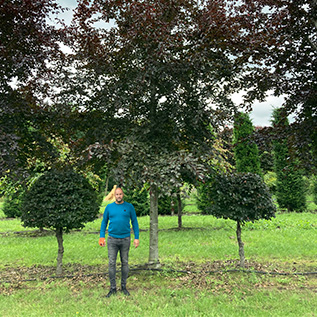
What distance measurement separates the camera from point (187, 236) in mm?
9352

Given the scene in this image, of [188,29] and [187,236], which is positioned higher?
[188,29]

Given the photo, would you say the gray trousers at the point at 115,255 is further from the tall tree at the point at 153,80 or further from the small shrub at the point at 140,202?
the small shrub at the point at 140,202

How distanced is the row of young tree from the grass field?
1.12 meters

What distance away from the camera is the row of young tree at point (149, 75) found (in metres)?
4.91

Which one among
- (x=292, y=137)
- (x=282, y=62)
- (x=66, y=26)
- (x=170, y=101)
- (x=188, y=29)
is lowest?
(x=292, y=137)

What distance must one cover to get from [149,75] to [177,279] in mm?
3648

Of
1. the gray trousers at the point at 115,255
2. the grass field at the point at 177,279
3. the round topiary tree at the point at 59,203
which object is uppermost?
the round topiary tree at the point at 59,203

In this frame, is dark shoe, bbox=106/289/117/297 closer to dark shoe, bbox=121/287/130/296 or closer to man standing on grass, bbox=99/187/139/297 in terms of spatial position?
man standing on grass, bbox=99/187/139/297

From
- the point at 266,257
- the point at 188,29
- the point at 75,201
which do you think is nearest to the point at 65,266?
the point at 75,201

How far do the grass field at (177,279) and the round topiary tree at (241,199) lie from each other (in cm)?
99

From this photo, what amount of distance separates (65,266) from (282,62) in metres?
6.27

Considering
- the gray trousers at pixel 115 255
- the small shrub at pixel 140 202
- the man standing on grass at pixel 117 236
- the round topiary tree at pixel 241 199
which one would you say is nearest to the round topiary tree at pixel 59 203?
the man standing on grass at pixel 117 236

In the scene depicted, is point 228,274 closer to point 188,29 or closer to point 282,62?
point 282,62

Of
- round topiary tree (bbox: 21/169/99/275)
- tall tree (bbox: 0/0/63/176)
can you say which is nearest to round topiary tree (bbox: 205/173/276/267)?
round topiary tree (bbox: 21/169/99/275)
